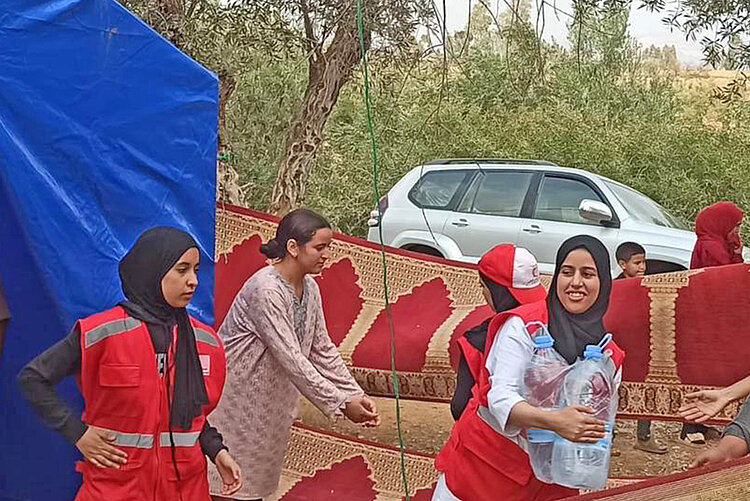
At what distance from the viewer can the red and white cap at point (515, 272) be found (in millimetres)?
3090

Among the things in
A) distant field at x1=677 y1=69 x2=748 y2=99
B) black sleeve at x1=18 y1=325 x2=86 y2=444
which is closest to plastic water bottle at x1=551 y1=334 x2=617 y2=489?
black sleeve at x1=18 y1=325 x2=86 y2=444

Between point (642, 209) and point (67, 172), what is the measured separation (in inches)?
247

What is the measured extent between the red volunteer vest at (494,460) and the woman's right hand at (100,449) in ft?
3.01

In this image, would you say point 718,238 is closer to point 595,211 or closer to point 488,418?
point 595,211

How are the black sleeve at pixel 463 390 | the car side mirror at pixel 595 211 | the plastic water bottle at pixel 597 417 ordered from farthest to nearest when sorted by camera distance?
the car side mirror at pixel 595 211, the black sleeve at pixel 463 390, the plastic water bottle at pixel 597 417

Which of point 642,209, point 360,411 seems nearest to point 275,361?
point 360,411

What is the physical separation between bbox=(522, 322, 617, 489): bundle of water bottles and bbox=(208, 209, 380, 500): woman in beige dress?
997mm

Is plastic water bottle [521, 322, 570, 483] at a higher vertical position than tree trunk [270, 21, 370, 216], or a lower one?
lower

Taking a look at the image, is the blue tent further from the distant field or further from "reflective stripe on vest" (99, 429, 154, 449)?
the distant field

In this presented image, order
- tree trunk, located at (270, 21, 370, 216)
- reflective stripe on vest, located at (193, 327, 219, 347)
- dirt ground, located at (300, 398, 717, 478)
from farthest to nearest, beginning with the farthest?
tree trunk, located at (270, 21, 370, 216)
dirt ground, located at (300, 398, 717, 478)
reflective stripe on vest, located at (193, 327, 219, 347)

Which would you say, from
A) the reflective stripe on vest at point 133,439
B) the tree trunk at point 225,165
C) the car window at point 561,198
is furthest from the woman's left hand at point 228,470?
the car window at point 561,198

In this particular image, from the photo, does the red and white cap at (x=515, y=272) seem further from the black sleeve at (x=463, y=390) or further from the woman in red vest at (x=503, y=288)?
the black sleeve at (x=463, y=390)

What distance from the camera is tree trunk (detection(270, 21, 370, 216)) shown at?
5781 millimetres

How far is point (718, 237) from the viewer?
5973 millimetres
